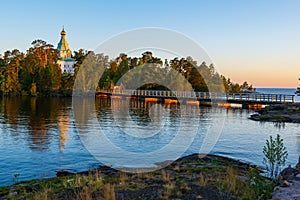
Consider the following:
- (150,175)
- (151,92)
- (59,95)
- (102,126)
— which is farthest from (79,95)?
(150,175)

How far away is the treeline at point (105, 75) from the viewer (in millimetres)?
91750

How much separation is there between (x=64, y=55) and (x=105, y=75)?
63.1 m

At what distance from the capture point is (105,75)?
355 feet

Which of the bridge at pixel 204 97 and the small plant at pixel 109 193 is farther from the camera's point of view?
the bridge at pixel 204 97

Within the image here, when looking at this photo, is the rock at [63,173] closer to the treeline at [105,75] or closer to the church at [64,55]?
the treeline at [105,75]

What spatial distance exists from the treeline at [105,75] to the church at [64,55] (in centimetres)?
3507

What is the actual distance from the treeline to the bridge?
25.9 ft

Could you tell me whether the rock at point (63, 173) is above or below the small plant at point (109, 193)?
below

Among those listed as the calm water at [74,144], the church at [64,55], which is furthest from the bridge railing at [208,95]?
the church at [64,55]

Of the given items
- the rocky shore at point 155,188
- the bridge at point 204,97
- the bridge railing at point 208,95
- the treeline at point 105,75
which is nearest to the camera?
the rocky shore at point 155,188

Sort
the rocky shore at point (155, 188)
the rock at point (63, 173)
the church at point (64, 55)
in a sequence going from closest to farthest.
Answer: the rocky shore at point (155, 188) → the rock at point (63, 173) → the church at point (64, 55)

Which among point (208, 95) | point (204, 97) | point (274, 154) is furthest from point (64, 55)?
point (274, 154)

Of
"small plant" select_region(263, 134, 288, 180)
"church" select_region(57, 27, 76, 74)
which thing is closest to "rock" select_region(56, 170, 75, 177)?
"small plant" select_region(263, 134, 288, 180)

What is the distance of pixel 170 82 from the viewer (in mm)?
90625
